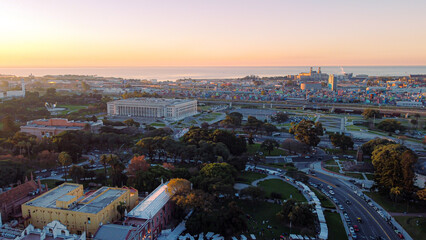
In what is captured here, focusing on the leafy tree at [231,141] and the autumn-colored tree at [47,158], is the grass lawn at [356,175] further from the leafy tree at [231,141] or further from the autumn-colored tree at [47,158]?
the autumn-colored tree at [47,158]

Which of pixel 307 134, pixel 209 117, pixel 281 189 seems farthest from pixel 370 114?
pixel 281 189

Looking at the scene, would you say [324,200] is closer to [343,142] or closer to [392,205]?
[392,205]

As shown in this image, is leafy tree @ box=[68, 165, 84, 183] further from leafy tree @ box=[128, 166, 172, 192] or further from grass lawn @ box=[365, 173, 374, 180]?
grass lawn @ box=[365, 173, 374, 180]

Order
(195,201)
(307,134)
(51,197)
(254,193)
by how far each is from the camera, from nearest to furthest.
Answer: (51,197), (195,201), (254,193), (307,134)

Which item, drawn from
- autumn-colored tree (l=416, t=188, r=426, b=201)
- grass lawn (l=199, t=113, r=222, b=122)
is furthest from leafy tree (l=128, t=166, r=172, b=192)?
grass lawn (l=199, t=113, r=222, b=122)

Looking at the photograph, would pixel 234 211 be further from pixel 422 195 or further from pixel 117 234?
pixel 422 195
